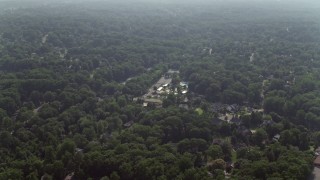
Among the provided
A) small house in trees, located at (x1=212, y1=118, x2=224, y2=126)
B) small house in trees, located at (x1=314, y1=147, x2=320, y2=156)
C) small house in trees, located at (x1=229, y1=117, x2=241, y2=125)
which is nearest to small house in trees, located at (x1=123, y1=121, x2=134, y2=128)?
small house in trees, located at (x1=212, y1=118, x2=224, y2=126)

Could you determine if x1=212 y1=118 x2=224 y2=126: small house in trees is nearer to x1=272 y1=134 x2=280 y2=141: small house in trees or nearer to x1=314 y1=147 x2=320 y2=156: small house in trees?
x1=272 y1=134 x2=280 y2=141: small house in trees

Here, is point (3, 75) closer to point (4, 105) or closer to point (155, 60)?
point (4, 105)

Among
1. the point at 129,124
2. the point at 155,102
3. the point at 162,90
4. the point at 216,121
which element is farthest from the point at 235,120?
the point at 162,90

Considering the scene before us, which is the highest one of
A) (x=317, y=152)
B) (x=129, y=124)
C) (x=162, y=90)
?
(x=317, y=152)

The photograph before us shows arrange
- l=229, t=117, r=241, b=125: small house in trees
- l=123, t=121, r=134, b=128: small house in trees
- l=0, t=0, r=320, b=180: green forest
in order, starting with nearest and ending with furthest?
l=0, t=0, r=320, b=180: green forest → l=123, t=121, r=134, b=128: small house in trees → l=229, t=117, r=241, b=125: small house in trees


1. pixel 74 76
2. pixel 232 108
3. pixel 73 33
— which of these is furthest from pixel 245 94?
pixel 73 33

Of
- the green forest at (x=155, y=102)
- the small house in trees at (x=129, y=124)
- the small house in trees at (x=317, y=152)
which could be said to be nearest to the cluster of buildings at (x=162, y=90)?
the green forest at (x=155, y=102)

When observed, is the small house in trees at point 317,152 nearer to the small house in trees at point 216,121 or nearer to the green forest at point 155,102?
the green forest at point 155,102

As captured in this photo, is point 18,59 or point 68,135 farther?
point 18,59

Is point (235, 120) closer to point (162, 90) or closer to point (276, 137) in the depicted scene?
point (276, 137)
